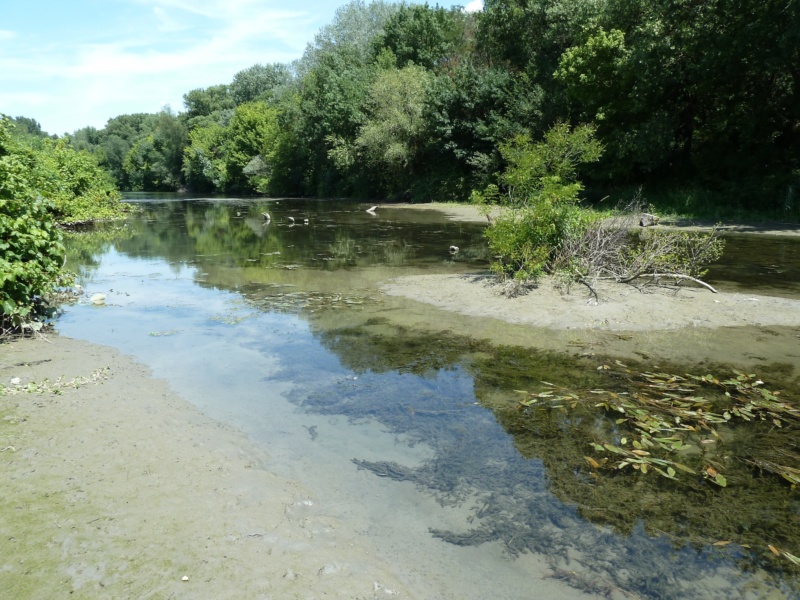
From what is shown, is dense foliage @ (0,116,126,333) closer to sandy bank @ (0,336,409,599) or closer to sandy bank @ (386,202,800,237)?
sandy bank @ (0,336,409,599)

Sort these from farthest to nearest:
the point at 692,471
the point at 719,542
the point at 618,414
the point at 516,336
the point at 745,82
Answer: the point at 745,82 → the point at 516,336 → the point at 618,414 → the point at 692,471 → the point at 719,542

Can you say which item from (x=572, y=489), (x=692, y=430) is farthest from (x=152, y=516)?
(x=692, y=430)

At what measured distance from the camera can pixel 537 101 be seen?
37406 millimetres

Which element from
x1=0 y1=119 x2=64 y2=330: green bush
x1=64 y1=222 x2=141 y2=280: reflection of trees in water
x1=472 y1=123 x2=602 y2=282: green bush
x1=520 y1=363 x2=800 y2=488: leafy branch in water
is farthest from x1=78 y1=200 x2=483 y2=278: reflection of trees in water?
x1=520 y1=363 x2=800 y2=488: leafy branch in water

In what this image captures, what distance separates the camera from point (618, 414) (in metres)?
6.62

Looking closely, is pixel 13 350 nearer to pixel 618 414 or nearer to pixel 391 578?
pixel 391 578

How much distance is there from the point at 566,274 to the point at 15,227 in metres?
9.78

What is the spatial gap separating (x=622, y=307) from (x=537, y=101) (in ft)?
98.4

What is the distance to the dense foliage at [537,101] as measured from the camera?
27234 millimetres

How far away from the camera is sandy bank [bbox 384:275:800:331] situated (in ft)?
33.0

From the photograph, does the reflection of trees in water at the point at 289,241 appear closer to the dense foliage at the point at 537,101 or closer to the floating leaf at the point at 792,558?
the dense foliage at the point at 537,101

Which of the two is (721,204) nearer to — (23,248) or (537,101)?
(537,101)

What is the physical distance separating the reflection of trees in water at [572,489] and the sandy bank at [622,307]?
250cm

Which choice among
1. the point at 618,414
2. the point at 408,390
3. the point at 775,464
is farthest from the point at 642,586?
the point at 408,390
